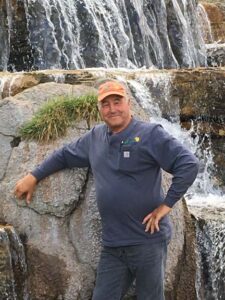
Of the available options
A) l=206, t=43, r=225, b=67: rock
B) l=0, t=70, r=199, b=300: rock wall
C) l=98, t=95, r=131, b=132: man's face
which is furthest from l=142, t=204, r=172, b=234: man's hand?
l=206, t=43, r=225, b=67: rock

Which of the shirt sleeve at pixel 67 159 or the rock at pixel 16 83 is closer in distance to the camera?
the shirt sleeve at pixel 67 159

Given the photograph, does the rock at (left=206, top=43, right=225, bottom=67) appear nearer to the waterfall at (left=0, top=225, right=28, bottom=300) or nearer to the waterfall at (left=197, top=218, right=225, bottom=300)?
the waterfall at (left=197, top=218, right=225, bottom=300)

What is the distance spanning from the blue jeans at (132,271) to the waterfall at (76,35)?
9.75 meters

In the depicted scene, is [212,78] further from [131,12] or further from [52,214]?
[131,12]

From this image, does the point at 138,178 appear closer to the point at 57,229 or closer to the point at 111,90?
the point at 111,90

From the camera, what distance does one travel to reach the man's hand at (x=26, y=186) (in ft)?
16.4

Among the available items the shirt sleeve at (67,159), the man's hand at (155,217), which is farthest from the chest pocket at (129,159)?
the shirt sleeve at (67,159)

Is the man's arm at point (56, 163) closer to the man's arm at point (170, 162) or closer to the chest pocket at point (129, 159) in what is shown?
the chest pocket at point (129, 159)

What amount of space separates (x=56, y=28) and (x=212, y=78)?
5.08 meters

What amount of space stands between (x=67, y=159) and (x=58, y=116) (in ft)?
2.68

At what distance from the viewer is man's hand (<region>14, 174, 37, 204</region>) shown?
197 inches

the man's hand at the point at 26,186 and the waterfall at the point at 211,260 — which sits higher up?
the man's hand at the point at 26,186

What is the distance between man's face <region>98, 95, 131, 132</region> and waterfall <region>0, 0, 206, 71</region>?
958 cm

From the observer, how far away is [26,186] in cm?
502
